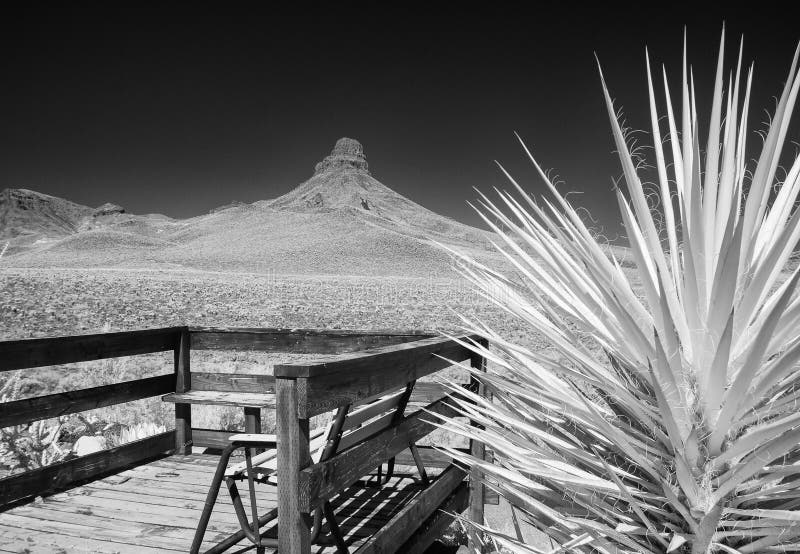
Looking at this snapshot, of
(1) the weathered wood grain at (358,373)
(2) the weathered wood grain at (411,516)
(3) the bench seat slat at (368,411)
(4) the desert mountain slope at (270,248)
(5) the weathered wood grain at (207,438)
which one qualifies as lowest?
(5) the weathered wood grain at (207,438)

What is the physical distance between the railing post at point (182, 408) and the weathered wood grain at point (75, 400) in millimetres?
63

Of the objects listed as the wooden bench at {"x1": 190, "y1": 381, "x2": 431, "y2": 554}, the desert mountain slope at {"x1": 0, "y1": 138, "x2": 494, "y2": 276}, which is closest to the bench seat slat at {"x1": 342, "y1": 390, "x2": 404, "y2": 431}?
the wooden bench at {"x1": 190, "y1": 381, "x2": 431, "y2": 554}

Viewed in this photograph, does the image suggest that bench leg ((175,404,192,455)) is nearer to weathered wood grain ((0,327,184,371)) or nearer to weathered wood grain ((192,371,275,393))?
weathered wood grain ((192,371,275,393))

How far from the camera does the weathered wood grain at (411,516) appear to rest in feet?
7.49

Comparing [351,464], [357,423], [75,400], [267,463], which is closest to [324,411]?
[351,464]

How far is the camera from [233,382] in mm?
4094

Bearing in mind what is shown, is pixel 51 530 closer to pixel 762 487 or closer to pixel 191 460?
pixel 191 460

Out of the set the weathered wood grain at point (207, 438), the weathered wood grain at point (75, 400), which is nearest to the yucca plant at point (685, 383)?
the weathered wood grain at point (75, 400)

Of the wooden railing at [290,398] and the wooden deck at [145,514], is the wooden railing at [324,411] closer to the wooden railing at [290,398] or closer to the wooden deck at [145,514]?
the wooden railing at [290,398]

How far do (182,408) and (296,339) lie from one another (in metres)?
0.94

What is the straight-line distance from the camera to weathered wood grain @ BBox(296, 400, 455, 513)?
1763 millimetres

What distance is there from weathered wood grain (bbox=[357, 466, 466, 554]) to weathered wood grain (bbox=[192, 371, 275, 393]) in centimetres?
141

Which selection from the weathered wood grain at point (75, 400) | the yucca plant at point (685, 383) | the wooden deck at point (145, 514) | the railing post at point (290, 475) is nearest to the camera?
the yucca plant at point (685, 383)

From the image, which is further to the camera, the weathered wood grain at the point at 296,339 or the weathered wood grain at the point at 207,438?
the weathered wood grain at the point at 207,438
